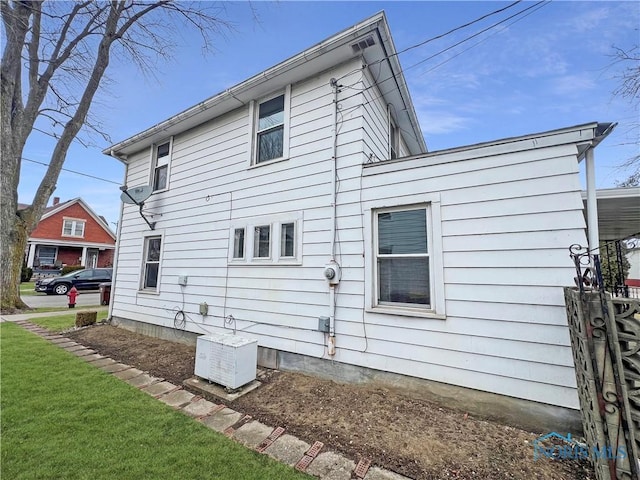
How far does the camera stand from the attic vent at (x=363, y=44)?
400cm

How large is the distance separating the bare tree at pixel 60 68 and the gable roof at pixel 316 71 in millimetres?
2779

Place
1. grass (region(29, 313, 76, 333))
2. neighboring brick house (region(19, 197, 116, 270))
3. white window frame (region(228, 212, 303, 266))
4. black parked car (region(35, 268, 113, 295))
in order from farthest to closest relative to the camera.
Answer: neighboring brick house (region(19, 197, 116, 270)) < black parked car (region(35, 268, 113, 295)) < grass (region(29, 313, 76, 333)) < white window frame (region(228, 212, 303, 266))

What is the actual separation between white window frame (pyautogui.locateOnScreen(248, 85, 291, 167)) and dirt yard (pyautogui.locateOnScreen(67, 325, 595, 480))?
3783 millimetres

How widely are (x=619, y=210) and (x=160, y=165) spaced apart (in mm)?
9580

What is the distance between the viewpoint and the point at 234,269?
210 inches

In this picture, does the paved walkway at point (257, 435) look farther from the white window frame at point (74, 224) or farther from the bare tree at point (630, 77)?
the white window frame at point (74, 224)

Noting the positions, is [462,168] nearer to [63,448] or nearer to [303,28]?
[303,28]

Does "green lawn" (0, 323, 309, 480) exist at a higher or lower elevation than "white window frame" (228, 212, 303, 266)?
lower

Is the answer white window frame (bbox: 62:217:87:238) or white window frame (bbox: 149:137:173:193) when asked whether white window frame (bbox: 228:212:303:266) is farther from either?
white window frame (bbox: 62:217:87:238)

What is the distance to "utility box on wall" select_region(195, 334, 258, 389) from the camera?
12.2 ft

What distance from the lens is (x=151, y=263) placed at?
7.18 m

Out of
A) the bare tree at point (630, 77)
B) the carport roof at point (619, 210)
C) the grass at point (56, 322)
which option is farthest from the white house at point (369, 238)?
the bare tree at point (630, 77)

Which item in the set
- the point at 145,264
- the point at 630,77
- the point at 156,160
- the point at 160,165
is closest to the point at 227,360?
the point at 145,264

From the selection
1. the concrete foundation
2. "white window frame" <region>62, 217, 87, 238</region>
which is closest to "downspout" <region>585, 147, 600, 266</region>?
the concrete foundation
